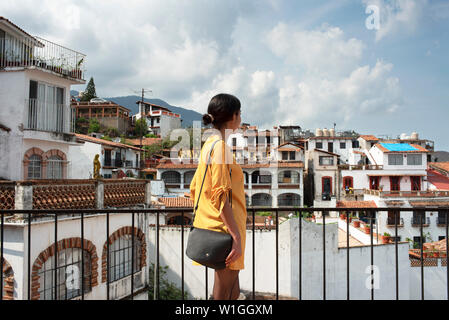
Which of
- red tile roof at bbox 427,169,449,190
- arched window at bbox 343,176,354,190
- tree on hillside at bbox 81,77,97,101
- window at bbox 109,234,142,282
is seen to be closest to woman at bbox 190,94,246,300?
window at bbox 109,234,142,282

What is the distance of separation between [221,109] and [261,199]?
34175mm

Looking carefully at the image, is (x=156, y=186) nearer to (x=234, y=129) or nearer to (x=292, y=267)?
(x=292, y=267)

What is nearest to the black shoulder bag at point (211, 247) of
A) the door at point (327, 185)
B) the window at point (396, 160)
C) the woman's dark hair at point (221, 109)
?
the woman's dark hair at point (221, 109)

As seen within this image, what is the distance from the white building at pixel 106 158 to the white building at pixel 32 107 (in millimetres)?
7696

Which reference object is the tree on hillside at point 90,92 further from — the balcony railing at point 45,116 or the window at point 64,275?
the window at point 64,275

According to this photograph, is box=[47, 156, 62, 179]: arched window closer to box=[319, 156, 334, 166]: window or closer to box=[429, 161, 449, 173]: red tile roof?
box=[319, 156, 334, 166]: window

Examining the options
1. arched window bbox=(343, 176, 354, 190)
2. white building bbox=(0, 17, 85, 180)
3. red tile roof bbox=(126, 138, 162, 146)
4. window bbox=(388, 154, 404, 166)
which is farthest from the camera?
red tile roof bbox=(126, 138, 162, 146)

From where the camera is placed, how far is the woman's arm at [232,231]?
214cm

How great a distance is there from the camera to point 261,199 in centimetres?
3597

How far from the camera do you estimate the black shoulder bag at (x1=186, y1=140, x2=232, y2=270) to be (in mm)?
2172

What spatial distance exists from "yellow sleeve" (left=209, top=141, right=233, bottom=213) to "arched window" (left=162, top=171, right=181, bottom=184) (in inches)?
1327

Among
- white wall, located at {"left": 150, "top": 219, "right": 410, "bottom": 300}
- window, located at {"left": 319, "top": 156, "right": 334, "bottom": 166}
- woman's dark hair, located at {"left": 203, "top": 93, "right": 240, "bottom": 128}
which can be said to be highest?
window, located at {"left": 319, "top": 156, "right": 334, "bottom": 166}

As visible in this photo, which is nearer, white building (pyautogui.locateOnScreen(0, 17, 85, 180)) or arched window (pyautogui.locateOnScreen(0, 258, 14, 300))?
arched window (pyautogui.locateOnScreen(0, 258, 14, 300))
